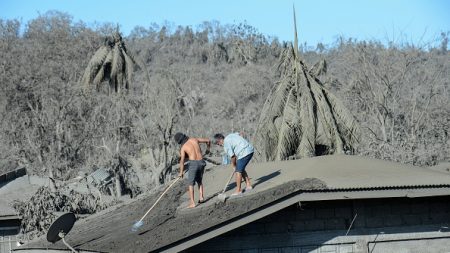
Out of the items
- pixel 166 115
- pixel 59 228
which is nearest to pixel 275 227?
pixel 59 228

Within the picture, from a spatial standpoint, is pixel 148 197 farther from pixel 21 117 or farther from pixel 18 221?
pixel 21 117

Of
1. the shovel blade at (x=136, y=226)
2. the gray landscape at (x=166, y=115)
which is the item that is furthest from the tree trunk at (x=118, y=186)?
the shovel blade at (x=136, y=226)

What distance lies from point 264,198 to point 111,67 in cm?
4075

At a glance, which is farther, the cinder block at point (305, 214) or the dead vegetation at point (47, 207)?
the dead vegetation at point (47, 207)

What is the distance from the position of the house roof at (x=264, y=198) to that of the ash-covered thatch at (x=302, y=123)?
6661 millimetres

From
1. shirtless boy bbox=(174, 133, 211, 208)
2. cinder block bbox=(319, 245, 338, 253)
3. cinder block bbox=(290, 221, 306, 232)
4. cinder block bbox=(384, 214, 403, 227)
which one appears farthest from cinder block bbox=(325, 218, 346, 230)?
shirtless boy bbox=(174, 133, 211, 208)

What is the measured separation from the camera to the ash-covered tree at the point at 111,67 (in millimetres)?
49625

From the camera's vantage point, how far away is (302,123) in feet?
71.4

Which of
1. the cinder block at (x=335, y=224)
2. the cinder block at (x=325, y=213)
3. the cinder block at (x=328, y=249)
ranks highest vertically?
the cinder block at (x=325, y=213)

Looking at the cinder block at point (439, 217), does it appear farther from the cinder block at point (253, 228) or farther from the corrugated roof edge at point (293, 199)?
the cinder block at point (253, 228)

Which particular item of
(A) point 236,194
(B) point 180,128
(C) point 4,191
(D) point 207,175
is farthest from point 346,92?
(A) point 236,194

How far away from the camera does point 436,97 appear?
38188 mm

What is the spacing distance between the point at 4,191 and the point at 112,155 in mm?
9900

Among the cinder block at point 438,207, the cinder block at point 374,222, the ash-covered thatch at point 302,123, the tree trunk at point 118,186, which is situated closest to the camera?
the cinder block at point 374,222
